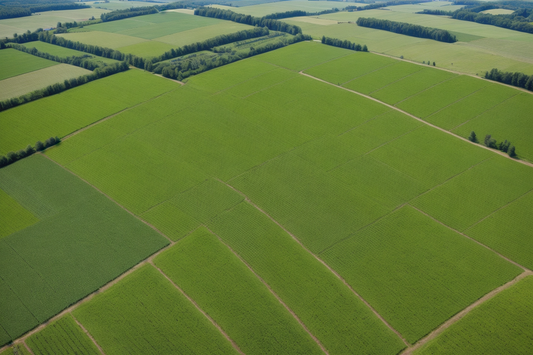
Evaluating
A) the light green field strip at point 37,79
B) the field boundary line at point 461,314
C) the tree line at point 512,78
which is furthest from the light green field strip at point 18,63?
the tree line at point 512,78

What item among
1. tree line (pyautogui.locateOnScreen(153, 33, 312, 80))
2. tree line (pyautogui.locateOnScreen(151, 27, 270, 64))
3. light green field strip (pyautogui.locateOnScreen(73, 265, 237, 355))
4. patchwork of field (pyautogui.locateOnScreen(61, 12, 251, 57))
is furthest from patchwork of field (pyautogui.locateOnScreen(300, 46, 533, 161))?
light green field strip (pyautogui.locateOnScreen(73, 265, 237, 355))

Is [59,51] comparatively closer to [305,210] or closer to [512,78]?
[305,210]

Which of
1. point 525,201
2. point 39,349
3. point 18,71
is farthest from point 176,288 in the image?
point 18,71

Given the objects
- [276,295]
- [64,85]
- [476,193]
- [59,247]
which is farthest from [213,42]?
[276,295]

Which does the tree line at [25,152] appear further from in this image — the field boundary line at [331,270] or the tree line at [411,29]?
the tree line at [411,29]

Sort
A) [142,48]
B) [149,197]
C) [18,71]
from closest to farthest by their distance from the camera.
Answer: [149,197], [18,71], [142,48]

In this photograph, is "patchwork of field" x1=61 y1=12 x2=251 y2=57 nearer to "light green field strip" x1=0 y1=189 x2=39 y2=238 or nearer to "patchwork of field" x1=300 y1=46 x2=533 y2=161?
"patchwork of field" x1=300 y1=46 x2=533 y2=161

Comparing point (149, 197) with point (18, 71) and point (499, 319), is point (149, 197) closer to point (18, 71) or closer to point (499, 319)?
point (499, 319)
